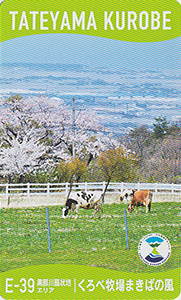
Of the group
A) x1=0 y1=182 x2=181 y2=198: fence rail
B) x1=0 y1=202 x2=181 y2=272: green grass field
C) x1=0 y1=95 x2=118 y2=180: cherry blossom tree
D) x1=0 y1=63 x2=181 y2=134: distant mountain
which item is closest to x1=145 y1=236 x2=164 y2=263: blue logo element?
x1=0 y1=202 x2=181 y2=272: green grass field

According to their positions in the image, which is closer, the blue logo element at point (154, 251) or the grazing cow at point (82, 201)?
the blue logo element at point (154, 251)

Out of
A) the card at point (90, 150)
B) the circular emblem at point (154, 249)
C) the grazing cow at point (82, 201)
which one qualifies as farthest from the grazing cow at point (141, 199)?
the circular emblem at point (154, 249)

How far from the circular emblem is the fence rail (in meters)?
0.84

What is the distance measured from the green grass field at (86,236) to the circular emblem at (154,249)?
59 mm

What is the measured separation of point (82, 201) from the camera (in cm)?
779

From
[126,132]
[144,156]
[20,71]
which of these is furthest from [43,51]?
[144,156]

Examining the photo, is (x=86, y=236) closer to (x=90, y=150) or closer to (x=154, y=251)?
(x=154, y=251)

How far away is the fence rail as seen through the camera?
7672 millimetres

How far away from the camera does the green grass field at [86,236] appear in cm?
705

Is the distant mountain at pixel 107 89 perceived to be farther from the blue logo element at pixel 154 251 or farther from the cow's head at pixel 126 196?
the blue logo element at pixel 154 251

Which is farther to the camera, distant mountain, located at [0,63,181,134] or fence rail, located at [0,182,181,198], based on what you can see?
fence rail, located at [0,182,181,198]

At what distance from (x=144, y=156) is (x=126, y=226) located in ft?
3.56

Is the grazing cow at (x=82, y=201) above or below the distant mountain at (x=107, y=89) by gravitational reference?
below

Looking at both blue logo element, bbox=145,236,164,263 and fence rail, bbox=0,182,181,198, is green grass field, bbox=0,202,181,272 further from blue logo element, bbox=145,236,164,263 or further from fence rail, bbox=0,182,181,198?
fence rail, bbox=0,182,181,198
